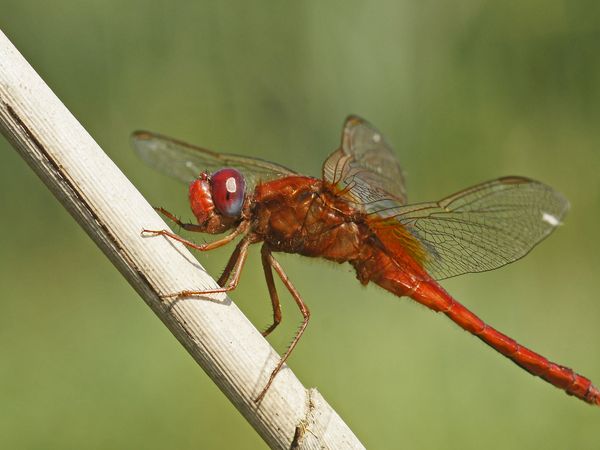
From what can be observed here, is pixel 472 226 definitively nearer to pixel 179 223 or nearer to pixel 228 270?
pixel 228 270

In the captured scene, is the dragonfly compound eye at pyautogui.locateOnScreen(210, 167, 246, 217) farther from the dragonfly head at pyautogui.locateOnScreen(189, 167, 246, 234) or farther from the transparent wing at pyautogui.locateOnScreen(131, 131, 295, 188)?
the transparent wing at pyautogui.locateOnScreen(131, 131, 295, 188)

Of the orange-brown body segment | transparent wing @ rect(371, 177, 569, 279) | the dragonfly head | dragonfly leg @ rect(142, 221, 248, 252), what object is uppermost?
transparent wing @ rect(371, 177, 569, 279)

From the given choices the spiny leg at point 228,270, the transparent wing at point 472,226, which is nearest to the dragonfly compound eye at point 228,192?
the spiny leg at point 228,270

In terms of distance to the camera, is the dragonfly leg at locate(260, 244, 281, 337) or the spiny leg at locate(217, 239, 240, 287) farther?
the dragonfly leg at locate(260, 244, 281, 337)

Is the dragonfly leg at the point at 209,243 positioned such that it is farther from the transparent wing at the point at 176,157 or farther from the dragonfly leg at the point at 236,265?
the transparent wing at the point at 176,157

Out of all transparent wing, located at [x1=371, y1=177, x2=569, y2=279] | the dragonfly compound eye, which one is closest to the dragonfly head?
the dragonfly compound eye

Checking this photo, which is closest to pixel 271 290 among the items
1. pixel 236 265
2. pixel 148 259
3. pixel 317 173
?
pixel 236 265

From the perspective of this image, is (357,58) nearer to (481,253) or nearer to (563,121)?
(563,121)

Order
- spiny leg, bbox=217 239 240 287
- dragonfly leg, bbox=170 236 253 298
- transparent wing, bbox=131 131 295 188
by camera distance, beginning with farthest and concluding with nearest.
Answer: transparent wing, bbox=131 131 295 188, spiny leg, bbox=217 239 240 287, dragonfly leg, bbox=170 236 253 298
